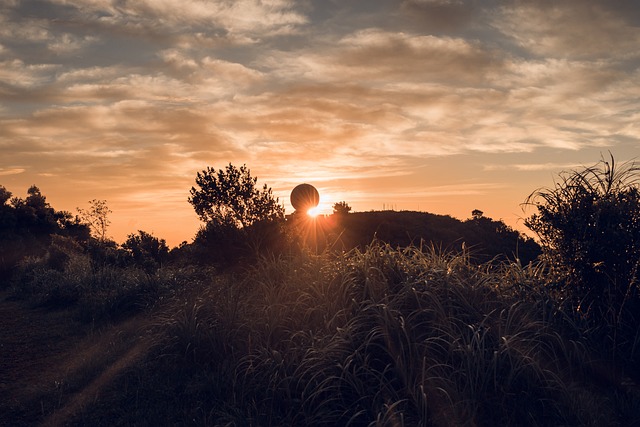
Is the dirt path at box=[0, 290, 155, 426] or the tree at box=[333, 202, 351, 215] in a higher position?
the tree at box=[333, 202, 351, 215]

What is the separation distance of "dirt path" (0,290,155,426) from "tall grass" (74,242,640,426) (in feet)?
2.08

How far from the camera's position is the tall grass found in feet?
16.5

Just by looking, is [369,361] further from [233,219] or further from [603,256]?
[233,219]

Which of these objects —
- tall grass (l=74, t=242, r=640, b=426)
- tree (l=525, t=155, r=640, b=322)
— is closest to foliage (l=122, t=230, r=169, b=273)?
tall grass (l=74, t=242, r=640, b=426)

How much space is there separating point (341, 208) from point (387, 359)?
16.3 meters

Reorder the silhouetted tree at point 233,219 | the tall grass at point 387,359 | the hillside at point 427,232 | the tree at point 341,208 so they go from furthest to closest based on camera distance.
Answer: the tree at point 341,208 < the hillside at point 427,232 < the silhouetted tree at point 233,219 < the tall grass at point 387,359

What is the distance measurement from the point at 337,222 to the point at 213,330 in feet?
42.6

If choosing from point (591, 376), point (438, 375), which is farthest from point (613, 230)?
point (438, 375)

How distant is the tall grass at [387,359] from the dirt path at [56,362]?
634mm

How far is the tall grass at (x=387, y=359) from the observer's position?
16.5 feet

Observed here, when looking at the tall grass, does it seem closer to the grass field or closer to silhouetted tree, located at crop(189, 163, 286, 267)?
the grass field

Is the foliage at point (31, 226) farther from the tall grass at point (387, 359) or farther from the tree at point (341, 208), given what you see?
the tall grass at point (387, 359)

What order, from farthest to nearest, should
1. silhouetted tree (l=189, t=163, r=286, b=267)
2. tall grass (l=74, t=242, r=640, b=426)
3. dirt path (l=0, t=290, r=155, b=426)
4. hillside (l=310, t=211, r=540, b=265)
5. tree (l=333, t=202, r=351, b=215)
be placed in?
tree (l=333, t=202, r=351, b=215) < hillside (l=310, t=211, r=540, b=265) < silhouetted tree (l=189, t=163, r=286, b=267) < dirt path (l=0, t=290, r=155, b=426) < tall grass (l=74, t=242, r=640, b=426)

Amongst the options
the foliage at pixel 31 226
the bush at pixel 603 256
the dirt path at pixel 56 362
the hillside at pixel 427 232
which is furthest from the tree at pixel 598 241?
the foliage at pixel 31 226
